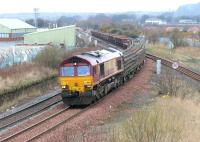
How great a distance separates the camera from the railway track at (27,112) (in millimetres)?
24886

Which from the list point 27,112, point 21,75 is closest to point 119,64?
point 21,75

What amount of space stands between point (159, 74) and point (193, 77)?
365 centimetres

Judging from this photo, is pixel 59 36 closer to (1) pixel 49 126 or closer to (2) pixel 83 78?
(2) pixel 83 78

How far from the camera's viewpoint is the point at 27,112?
90.6 feet

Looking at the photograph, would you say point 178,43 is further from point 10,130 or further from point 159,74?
point 10,130

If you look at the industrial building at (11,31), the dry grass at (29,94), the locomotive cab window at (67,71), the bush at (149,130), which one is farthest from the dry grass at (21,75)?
the industrial building at (11,31)

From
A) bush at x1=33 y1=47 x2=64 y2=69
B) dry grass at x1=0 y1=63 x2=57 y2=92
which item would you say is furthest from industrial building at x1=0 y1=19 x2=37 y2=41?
dry grass at x1=0 y1=63 x2=57 y2=92

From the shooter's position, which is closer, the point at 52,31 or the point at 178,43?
the point at 52,31

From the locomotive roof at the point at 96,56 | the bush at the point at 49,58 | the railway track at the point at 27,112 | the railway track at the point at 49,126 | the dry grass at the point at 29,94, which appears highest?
the locomotive roof at the point at 96,56

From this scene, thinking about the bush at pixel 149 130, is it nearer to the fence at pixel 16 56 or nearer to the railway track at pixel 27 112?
the railway track at pixel 27 112

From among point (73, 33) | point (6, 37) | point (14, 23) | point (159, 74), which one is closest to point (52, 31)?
point (73, 33)

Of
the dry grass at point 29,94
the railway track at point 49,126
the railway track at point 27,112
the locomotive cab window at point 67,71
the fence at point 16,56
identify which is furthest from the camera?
the fence at point 16,56

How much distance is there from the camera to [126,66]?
37344 mm

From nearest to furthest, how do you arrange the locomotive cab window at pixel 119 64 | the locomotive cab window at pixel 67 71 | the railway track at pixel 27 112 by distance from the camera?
the railway track at pixel 27 112 < the locomotive cab window at pixel 67 71 < the locomotive cab window at pixel 119 64
